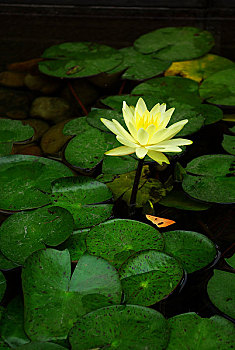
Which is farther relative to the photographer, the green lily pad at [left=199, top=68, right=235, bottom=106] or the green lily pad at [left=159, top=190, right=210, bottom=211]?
the green lily pad at [left=199, top=68, right=235, bottom=106]

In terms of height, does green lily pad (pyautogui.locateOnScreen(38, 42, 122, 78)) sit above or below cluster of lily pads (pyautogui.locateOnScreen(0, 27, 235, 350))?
above

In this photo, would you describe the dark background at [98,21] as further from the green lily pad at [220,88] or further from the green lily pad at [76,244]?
the green lily pad at [76,244]

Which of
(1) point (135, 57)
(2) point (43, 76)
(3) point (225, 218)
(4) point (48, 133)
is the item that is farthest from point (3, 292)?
(1) point (135, 57)

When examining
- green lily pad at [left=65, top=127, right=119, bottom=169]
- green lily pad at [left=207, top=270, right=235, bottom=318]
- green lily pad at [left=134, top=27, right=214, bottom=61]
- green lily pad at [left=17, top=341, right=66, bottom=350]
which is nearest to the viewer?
green lily pad at [left=17, top=341, right=66, bottom=350]

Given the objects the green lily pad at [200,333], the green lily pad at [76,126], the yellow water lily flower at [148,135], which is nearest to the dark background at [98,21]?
the green lily pad at [76,126]

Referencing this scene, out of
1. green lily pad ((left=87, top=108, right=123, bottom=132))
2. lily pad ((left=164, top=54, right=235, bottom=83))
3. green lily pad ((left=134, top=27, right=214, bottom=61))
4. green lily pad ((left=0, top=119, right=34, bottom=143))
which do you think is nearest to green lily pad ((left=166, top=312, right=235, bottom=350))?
green lily pad ((left=87, top=108, right=123, bottom=132))

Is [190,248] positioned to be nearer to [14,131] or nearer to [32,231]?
[32,231]

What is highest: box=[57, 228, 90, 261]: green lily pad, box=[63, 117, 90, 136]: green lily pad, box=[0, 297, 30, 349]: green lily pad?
box=[63, 117, 90, 136]: green lily pad

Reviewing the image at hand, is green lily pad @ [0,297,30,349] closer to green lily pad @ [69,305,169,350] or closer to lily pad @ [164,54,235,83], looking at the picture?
green lily pad @ [69,305,169,350]
